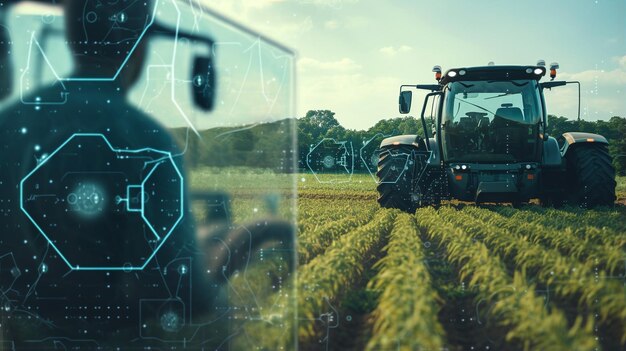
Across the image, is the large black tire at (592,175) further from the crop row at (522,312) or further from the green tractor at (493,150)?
the crop row at (522,312)

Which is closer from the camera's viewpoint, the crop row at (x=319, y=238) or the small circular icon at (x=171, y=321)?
the small circular icon at (x=171, y=321)

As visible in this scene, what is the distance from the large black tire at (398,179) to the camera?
11047 mm

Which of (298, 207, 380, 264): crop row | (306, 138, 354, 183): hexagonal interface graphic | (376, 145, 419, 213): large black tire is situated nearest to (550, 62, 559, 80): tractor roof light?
(376, 145, 419, 213): large black tire

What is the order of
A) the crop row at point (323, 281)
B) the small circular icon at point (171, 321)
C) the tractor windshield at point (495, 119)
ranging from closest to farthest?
the small circular icon at point (171, 321)
the crop row at point (323, 281)
the tractor windshield at point (495, 119)

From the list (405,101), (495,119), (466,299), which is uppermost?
(405,101)

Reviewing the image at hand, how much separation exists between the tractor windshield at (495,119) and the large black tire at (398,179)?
3.65 ft

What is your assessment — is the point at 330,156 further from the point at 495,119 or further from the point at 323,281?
the point at 323,281

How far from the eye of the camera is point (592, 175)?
34.9 ft

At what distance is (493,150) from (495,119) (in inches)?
21.2

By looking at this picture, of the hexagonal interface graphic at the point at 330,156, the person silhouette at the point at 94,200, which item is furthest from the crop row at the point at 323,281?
the hexagonal interface graphic at the point at 330,156

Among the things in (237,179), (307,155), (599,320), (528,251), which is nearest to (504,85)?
(528,251)

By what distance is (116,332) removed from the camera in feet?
9.07

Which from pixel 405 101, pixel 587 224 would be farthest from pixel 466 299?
pixel 405 101

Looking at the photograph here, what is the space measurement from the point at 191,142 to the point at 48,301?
40.9 inches
